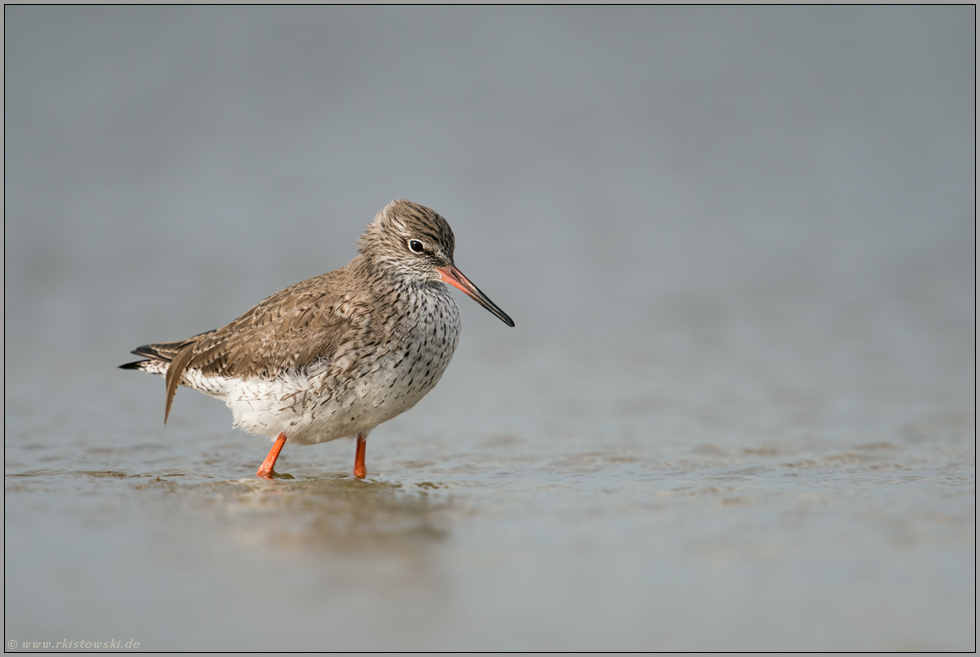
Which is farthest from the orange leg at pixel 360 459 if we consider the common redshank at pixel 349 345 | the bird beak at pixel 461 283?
the bird beak at pixel 461 283

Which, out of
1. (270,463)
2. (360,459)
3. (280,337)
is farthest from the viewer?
(360,459)

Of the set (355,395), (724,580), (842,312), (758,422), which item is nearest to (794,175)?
(842,312)

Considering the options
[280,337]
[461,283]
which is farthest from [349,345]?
[461,283]

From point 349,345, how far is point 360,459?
42.4 inches

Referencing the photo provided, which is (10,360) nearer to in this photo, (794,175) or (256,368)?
(256,368)

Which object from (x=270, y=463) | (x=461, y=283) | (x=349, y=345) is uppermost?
(x=461, y=283)

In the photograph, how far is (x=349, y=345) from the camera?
645 centimetres

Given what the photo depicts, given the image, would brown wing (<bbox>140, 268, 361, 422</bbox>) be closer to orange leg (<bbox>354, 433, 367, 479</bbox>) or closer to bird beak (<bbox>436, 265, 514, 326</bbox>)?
bird beak (<bbox>436, 265, 514, 326</bbox>)

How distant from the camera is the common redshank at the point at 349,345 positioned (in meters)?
6.48

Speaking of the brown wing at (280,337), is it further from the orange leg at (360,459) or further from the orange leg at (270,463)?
the orange leg at (360,459)

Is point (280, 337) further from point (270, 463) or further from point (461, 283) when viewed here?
point (461, 283)

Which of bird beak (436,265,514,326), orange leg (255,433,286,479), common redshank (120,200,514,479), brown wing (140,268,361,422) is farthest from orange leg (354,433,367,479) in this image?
bird beak (436,265,514,326)

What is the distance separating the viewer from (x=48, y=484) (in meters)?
6.18

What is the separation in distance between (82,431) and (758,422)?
619 cm
